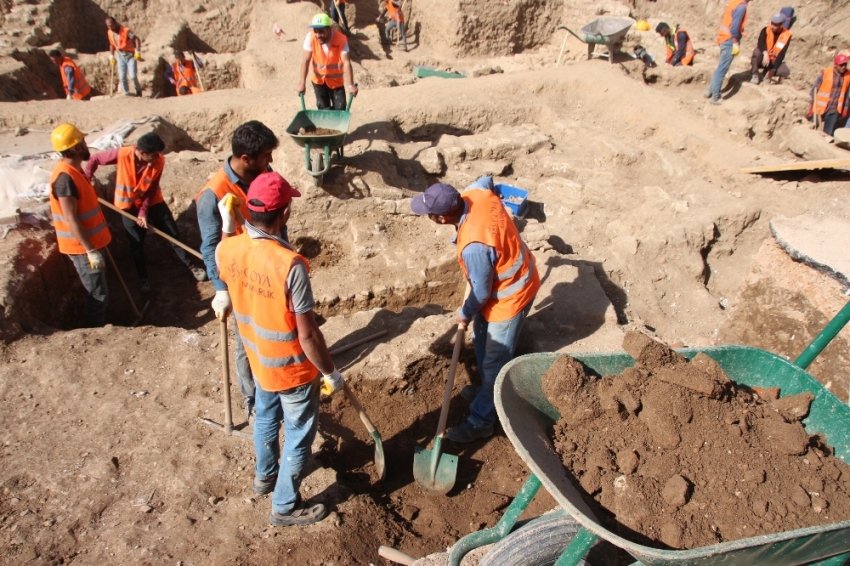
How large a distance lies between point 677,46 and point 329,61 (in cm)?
850

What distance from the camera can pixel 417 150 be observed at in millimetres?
7570

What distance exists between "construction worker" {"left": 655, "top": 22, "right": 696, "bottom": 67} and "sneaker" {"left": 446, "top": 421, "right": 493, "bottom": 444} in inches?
434

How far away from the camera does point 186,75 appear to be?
11016 mm

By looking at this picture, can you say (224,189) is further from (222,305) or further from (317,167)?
(317,167)

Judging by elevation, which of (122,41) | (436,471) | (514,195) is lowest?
(436,471)

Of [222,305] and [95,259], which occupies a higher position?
[222,305]

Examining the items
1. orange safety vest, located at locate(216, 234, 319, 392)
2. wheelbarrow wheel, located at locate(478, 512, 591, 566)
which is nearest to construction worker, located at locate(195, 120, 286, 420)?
orange safety vest, located at locate(216, 234, 319, 392)

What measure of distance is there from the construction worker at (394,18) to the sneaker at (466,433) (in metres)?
12.6

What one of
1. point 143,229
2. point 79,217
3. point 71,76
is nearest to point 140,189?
point 143,229

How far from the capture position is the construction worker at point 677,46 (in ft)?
37.2

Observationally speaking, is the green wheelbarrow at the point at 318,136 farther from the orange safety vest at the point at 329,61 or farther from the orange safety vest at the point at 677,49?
the orange safety vest at the point at 677,49

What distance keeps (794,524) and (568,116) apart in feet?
25.9

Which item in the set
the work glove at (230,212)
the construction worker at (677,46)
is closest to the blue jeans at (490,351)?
the work glove at (230,212)

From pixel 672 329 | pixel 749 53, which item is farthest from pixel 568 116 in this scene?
A: pixel 749 53
